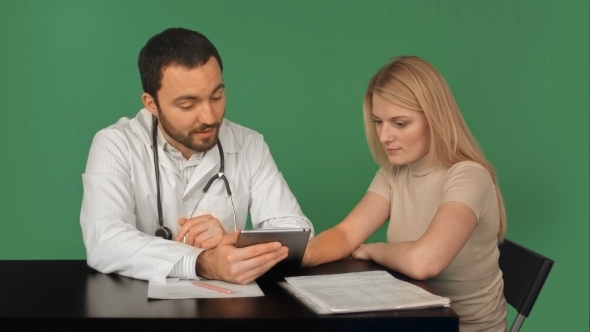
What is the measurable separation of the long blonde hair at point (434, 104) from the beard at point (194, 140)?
54 centimetres

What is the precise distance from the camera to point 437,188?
2293mm

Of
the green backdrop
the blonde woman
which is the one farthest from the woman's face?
the green backdrop

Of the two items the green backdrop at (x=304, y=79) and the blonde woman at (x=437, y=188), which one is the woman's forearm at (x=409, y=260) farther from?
the green backdrop at (x=304, y=79)

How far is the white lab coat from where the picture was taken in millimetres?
2021

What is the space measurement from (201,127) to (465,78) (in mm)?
1523

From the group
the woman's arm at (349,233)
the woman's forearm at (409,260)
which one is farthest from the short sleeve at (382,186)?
the woman's forearm at (409,260)

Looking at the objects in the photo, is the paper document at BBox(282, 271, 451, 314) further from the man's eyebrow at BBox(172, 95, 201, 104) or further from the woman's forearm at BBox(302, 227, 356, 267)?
the man's eyebrow at BBox(172, 95, 201, 104)

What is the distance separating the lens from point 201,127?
7.75 ft

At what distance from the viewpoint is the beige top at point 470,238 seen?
7.05 feet

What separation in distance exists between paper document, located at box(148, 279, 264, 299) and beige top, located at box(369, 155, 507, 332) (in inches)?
24.7

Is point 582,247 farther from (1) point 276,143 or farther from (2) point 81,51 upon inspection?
(2) point 81,51

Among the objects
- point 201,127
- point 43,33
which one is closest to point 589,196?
point 201,127

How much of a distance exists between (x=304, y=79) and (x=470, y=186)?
1.45 m

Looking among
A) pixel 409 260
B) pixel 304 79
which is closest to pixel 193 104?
pixel 409 260
